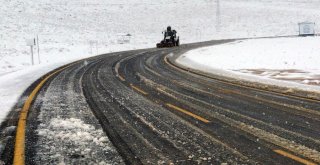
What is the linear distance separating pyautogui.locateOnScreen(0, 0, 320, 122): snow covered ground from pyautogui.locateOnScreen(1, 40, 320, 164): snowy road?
1793cm

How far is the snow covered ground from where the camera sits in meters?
39.8

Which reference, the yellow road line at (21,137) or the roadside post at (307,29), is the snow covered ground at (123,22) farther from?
the yellow road line at (21,137)

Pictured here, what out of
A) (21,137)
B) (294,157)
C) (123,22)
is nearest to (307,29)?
(123,22)

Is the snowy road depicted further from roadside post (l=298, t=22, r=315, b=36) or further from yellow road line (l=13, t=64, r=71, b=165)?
roadside post (l=298, t=22, r=315, b=36)

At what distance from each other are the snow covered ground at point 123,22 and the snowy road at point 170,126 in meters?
17.9

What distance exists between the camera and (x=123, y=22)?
2344 inches

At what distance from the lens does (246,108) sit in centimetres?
873

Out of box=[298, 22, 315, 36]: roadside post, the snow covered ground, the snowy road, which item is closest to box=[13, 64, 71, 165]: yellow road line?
the snowy road

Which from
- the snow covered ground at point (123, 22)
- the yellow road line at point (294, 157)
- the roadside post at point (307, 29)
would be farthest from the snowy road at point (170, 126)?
the roadside post at point (307, 29)

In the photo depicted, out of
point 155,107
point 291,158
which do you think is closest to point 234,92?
point 155,107

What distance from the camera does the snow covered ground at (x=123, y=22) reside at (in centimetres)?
3984

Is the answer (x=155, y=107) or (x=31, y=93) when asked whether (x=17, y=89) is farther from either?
(x=155, y=107)

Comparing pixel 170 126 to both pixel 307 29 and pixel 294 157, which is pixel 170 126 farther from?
pixel 307 29

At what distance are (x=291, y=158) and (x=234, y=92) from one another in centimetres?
585
